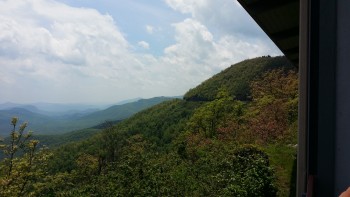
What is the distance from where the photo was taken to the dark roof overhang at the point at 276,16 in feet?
7.36

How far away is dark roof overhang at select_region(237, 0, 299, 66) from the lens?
2244mm

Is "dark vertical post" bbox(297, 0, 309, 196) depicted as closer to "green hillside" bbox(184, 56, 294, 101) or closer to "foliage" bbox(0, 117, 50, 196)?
"foliage" bbox(0, 117, 50, 196)

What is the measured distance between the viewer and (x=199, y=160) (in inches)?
444

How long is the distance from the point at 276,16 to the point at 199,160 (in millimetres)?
9150

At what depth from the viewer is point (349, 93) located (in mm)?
1110

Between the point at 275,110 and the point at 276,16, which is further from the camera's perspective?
the point at 275,110

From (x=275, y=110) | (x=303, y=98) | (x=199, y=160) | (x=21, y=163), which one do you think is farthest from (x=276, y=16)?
(x=21, y=163)

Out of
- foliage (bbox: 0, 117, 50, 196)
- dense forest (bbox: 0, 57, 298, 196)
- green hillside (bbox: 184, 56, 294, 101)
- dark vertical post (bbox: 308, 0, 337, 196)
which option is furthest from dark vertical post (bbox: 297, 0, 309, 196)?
green hillside (bbox: 184, 56, 294, 101)

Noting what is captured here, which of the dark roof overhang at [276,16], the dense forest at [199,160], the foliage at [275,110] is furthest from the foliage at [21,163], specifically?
Result: the dark roof overhang at [276,16]

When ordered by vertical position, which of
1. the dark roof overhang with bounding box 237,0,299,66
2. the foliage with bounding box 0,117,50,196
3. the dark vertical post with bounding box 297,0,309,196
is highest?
the dark roof overhang with bounding box 237,0,299,66

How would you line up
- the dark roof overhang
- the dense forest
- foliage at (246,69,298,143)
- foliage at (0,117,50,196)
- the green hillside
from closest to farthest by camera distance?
1. the dark roof overhang
2. the dense forest
3. foliage at (246,69,298,143)
4. foliage at (0,117,50,196)
5. the green hillside

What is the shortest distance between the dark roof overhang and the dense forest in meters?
4.56

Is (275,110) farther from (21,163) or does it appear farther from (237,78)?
(237,78)

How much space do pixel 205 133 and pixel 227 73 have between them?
128 feet
